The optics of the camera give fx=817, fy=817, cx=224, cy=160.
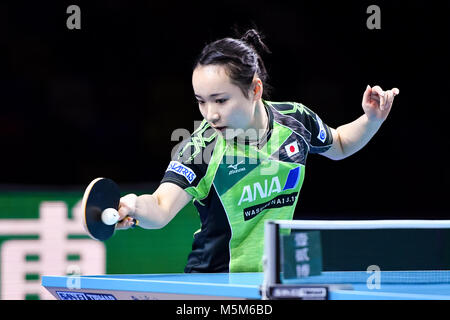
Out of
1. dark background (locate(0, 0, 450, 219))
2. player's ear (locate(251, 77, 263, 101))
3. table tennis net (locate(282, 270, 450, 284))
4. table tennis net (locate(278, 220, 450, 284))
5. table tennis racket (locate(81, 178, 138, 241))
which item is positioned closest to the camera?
table tennis net (locate(278, 220, 450, 284))

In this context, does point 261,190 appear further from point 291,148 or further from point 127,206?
point 127,206

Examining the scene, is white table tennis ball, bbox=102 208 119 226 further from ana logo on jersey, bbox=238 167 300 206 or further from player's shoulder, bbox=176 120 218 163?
ana logo on jersey, bbox=238 167 300 206

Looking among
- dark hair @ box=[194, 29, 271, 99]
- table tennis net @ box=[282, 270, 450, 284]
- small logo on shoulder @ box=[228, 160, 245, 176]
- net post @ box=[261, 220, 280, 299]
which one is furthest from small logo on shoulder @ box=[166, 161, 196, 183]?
net post @ box=[261, 220, 280, 299]

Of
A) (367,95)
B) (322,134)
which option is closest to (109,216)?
(322,134)

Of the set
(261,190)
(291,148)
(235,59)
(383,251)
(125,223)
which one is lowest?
(383,251)

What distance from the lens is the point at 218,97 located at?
12.3ft

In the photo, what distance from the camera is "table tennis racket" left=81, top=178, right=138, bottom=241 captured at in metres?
3.21

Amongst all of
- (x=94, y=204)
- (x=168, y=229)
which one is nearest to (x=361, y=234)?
(x=168, y=229)

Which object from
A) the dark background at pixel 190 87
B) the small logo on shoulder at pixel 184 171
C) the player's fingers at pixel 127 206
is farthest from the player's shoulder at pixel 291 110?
the dark background at pixel 190 87

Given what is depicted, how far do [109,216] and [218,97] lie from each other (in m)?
0.83

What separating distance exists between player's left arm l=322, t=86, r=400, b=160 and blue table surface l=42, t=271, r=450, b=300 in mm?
867

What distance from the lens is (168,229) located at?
6160mm

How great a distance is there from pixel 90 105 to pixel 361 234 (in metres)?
2.49

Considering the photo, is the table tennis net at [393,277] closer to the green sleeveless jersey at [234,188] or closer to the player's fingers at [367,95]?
the green sleeveless jersey at [234,188]
